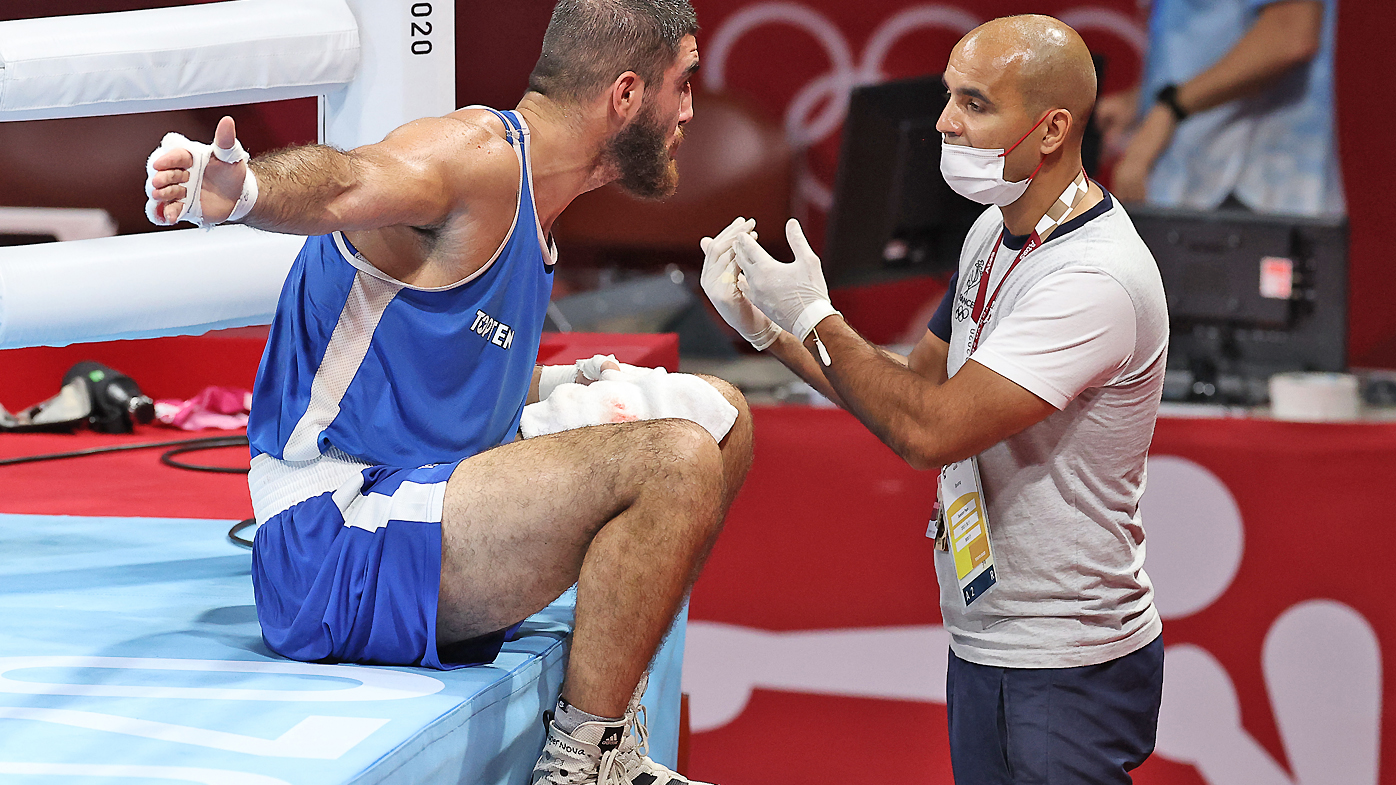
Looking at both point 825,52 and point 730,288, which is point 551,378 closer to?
point 730,288

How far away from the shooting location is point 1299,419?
2547 mm

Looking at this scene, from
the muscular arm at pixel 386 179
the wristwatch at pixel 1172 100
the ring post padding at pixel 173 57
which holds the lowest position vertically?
the muscular arm at pixel 386 179

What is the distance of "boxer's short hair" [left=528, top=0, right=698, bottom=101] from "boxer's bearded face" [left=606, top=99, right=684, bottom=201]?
6 cm

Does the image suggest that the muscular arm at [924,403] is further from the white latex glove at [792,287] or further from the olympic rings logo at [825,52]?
the olympic rings logo at [825,52]

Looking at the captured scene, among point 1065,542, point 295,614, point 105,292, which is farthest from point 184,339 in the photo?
point 1065,542

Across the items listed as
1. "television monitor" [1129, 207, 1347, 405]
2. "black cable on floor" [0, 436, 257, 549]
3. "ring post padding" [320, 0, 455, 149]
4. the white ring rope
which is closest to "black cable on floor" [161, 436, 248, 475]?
"black cable on floor" [0, 436, 257, 549]

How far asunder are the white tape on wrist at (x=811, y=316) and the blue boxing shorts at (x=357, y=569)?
1.66 feet

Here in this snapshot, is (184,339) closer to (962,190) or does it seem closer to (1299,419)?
(962,190)

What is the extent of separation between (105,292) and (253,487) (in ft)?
1.34

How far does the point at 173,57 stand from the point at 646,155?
2.32ft

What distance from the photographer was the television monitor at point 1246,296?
9.64ft

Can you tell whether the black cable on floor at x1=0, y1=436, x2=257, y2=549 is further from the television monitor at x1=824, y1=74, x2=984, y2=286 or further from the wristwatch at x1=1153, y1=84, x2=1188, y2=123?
the wristwatch at x1=1153, y1=84, x2=1188, y2=123

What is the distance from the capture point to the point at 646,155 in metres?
1.61

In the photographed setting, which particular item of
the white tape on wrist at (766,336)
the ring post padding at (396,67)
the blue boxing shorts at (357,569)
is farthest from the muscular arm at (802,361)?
the ring post padding at (396,67)
